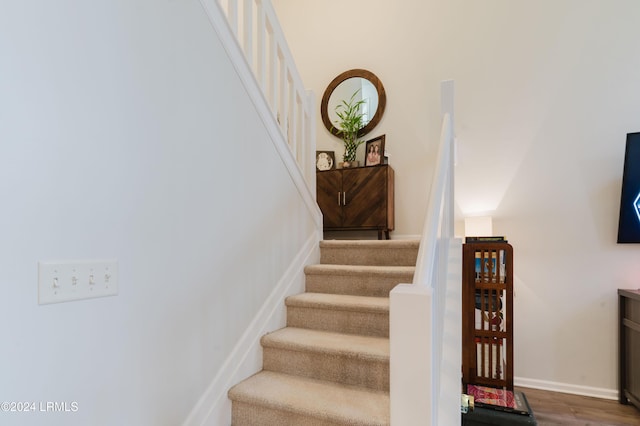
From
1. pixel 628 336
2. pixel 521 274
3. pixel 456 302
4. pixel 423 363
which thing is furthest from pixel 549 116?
pixel 423 363

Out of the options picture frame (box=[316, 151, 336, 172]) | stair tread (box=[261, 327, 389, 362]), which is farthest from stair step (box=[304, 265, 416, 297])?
picture frame (box=[316, 151, 336, 172])

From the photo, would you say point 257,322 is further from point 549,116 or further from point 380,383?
point 549,116

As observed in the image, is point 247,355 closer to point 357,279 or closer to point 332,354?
point 332,354

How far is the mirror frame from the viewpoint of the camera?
11.8ft

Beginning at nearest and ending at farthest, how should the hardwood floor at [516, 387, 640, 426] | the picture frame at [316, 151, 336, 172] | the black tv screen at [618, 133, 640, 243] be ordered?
the hardwood floor at [516, 387, 640, 426]
the black tv screen at [618, 133, 640, 243]
the picture frame at [316, 151, 336, 172]

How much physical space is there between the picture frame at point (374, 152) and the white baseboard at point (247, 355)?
1383 mm

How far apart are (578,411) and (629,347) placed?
0.62 m

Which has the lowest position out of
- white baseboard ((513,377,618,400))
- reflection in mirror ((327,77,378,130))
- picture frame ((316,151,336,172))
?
white baseboard ((513,377,618,400))

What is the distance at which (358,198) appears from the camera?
3268mm

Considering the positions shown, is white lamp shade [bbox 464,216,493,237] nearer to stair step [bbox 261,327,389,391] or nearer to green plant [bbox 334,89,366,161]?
green plant [bbox 334,89,366,161]

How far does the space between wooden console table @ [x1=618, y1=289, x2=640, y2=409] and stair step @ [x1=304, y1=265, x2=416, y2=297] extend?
1.78 meters

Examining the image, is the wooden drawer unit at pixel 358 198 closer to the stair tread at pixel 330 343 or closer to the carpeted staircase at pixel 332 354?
the carpeted staircase at pixel 332 354

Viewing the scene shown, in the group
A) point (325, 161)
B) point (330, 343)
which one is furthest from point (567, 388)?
point (325, 161)

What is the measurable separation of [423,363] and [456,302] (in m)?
1.04
